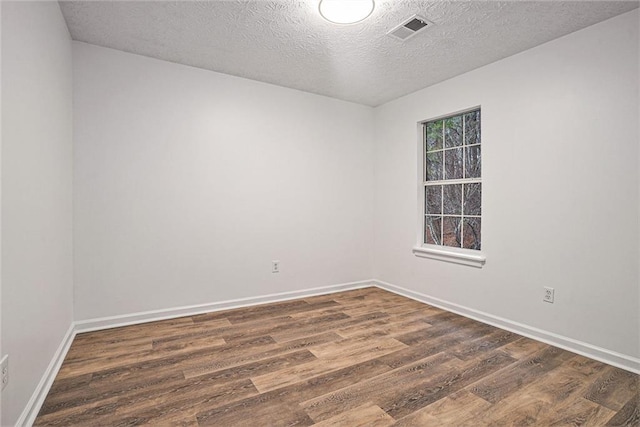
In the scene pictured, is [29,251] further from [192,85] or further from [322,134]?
[322,134]

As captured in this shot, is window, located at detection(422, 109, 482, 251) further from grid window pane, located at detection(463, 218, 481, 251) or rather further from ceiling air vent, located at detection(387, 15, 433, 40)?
ceiling air vent, located at detection(387, 15, 433, 40)

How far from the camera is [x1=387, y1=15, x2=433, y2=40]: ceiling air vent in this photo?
2.42 m

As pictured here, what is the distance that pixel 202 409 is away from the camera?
1.77m

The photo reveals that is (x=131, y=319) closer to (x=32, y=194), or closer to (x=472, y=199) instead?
(x=32, y=194)

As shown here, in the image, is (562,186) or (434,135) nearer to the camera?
(562,186)

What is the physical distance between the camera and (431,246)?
3.87 m

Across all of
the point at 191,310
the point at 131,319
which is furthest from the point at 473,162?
the point at 131,319

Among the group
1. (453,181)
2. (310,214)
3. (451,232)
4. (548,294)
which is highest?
(453,181)

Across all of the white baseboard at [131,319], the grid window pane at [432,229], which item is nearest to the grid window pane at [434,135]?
the grid window pane at [432,229]

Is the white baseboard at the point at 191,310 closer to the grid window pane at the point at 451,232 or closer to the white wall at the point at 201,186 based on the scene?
the white wall at the point at 201,186

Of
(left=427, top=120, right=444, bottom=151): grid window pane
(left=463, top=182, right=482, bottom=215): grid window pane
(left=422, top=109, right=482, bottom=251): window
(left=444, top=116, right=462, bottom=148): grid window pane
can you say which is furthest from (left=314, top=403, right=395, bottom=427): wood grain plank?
(left=427, top=120, right=444, bottom=151): grid window pane

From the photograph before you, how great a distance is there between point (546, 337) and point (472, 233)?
114 centimetres

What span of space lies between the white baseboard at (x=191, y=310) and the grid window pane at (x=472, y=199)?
5.80 feet

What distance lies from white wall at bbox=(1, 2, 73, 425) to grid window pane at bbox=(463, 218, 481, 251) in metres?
3.56
